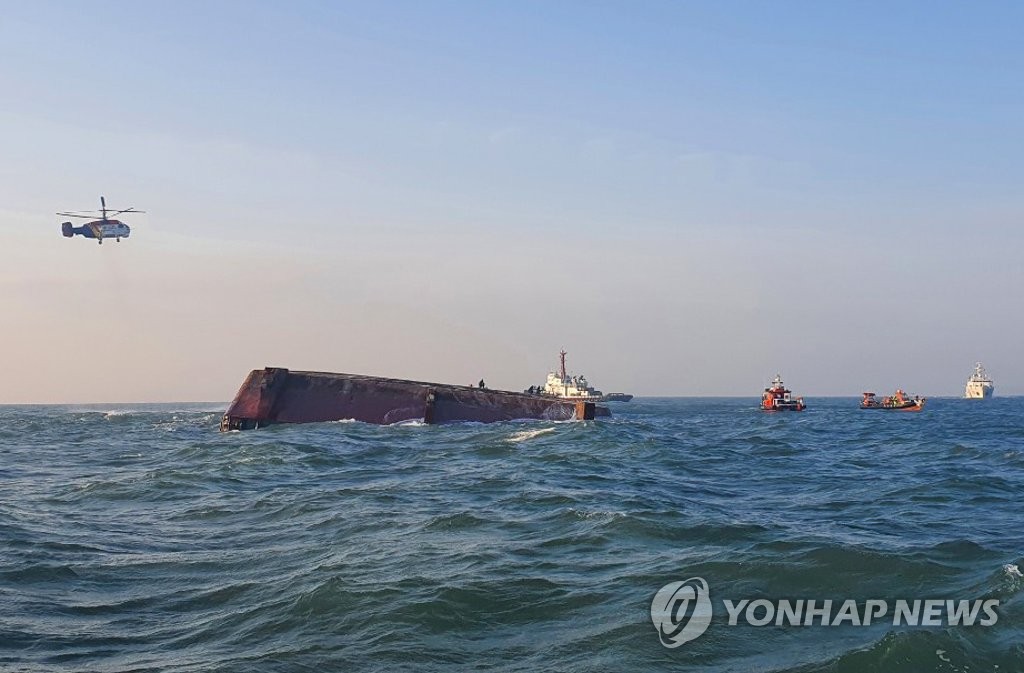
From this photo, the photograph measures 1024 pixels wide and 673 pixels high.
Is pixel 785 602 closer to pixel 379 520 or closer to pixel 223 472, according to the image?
pixel 379 520

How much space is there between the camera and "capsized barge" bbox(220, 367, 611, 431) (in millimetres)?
44969

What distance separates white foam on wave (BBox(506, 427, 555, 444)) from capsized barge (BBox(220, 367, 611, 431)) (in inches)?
315

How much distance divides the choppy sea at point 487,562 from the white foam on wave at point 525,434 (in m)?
7.44

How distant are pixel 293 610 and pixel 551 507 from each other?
7571 mm

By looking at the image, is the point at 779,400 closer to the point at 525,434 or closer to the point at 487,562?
the point at 525,434

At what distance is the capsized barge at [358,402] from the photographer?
148 ft

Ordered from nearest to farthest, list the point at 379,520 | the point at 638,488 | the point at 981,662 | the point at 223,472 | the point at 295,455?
the point at 981,662, the point at 379,520, the point at 638,488, the point at 223,472, the point at 295,455

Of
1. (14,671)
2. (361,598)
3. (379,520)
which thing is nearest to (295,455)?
(379,520)

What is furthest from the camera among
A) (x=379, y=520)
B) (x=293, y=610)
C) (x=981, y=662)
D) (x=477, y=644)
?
(x=379, y=520)

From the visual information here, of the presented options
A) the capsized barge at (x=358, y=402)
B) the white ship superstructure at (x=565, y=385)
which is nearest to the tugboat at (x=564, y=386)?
the white ship superstructure at (x=565, y=385)

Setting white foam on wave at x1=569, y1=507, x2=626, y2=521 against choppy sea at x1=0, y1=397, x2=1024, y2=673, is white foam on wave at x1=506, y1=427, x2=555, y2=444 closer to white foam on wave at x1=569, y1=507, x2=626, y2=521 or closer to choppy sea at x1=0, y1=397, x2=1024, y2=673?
choppy sea at x1=0, y1=397, x2=1024, y2=673

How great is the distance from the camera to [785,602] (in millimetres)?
10086

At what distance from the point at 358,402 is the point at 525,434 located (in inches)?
538

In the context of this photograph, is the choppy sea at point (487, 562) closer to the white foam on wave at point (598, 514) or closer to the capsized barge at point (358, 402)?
the white foam on wave at point (598, 514)
